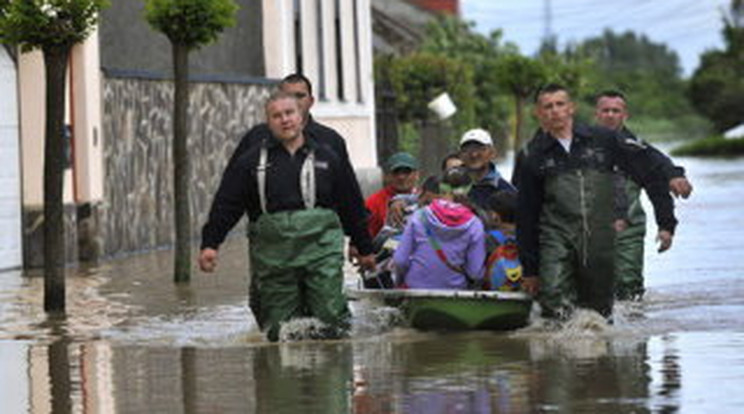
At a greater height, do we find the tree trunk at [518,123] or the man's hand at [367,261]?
the tree trunk at [518,123]

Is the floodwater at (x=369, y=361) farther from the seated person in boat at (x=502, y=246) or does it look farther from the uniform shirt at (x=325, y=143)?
the uniform shirt at (x=325, y=143)

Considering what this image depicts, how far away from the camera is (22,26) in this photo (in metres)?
18.1

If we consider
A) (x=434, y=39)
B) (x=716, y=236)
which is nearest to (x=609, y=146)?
(x=716, y=236)

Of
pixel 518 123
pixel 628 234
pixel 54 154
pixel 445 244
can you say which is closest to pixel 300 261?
pixel 445 244

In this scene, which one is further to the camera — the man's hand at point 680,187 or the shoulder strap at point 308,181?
the man's hand at point 680,187

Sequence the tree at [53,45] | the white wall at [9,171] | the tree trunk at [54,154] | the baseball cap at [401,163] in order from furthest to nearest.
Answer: the white wall at [9,171] < the tree trunk at [54,154] < the tree at [53,45] < the baseball cap at [401,163]

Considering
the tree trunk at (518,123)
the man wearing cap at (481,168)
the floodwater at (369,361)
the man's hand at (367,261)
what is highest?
the tree trunk at (518,123)

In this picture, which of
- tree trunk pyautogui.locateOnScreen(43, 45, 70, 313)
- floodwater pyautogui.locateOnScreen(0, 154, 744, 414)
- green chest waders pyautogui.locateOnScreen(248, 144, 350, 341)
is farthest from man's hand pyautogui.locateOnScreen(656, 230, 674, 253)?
tree trunk pyautogui.locateOnScreen(43, 45, 70, 313)

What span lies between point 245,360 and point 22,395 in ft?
6.43

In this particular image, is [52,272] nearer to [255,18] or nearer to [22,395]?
[22,395]

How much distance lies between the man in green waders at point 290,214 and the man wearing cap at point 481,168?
1474mm

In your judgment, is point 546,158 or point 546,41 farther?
point 546,41

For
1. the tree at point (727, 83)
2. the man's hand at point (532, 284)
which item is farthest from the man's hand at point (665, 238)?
the tree at point (727, 83)

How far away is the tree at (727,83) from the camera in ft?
328
